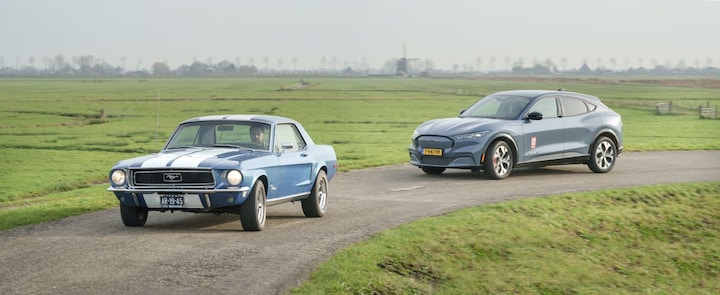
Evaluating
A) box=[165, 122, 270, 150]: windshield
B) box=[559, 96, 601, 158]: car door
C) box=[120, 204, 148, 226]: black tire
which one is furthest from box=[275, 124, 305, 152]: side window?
box=[559, 96, 601, 158]: car door

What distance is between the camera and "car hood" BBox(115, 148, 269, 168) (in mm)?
12594

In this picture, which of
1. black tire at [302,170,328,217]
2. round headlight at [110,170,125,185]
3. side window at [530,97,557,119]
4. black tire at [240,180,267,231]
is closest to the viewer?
round headlight at [110,170,125,185]

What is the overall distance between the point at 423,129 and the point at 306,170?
6793 mm

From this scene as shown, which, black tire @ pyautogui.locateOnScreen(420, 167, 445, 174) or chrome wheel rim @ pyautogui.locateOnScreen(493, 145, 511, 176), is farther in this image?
black tire @ pyautogui.locateOnScreen(420, 167, 445, 174)

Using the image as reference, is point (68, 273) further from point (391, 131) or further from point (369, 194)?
point (391, 131)

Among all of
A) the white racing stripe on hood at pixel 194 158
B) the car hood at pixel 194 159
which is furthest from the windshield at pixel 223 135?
the white racing stripe on hood at pixel 194 158

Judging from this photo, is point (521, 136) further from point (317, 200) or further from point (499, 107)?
point (317, 200)

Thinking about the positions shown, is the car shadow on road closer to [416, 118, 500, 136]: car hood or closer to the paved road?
the paved road

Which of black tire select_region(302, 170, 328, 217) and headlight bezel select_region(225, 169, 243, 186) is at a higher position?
headlight bezel select_region(225, 169, 243, 186)

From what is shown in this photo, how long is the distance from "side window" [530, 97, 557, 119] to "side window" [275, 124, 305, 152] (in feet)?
25.3

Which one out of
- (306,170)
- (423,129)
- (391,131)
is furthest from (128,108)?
(306,170)

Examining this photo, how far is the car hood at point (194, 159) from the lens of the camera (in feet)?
41.3

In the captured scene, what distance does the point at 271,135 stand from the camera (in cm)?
1405

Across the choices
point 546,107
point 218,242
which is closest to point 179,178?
point 218,242
